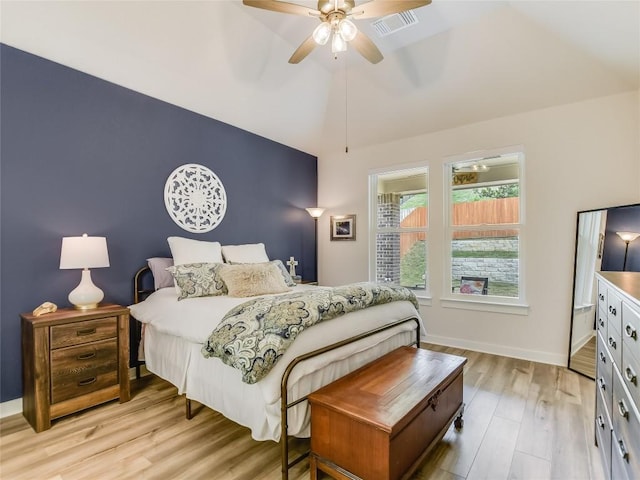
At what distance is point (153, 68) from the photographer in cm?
308

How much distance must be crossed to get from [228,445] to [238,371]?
2.00ft

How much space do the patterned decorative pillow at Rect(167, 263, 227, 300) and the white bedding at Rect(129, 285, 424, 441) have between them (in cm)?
13

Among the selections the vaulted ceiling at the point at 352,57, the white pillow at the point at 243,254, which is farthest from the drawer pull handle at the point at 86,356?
the vaulted ceiling at the point at 352,57

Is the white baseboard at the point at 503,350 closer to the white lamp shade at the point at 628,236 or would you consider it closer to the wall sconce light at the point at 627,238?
the wall sconce light at the point at 627,238

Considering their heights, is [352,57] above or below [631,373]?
above

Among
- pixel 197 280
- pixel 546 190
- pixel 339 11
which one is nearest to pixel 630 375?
pixel 339 11

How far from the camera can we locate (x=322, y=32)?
7.34 ft

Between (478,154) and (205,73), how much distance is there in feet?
10.5

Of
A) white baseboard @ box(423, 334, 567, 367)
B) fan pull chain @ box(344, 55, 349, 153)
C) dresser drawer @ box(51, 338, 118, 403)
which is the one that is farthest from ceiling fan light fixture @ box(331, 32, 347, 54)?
white baseboard @ box(423, 334, 567, 367)

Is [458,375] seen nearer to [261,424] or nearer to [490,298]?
[261,424]

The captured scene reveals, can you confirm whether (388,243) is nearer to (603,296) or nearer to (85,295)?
(603,296)

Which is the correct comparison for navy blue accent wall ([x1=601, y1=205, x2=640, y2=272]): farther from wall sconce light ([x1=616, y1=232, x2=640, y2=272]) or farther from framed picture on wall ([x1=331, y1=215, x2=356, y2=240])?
framed picture on wall ([x1=331, y1=215, x2=356, y2=240])

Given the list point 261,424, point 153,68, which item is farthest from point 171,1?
point 261,424

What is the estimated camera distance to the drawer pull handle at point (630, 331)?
118cm
